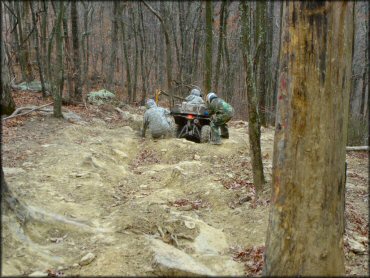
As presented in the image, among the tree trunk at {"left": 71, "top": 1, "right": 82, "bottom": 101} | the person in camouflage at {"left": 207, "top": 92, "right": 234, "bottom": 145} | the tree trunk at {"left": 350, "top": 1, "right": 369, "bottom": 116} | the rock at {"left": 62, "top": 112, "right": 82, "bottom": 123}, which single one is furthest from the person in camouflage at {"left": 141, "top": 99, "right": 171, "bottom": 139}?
the tree trunk at {"left": 350, "top": 1, "right": 369, "bottom": 116}

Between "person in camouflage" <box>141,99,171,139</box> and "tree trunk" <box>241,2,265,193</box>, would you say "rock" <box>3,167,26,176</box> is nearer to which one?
"tree trunk" <box>241,2,265,193</box>

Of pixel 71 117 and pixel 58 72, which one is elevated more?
pixel 58 72

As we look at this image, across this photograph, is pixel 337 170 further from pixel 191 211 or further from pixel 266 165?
pixel 266 165

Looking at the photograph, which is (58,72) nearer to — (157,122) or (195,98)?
(157,122)

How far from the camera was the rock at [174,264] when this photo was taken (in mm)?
3609

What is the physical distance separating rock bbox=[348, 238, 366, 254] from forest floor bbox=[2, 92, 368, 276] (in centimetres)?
1

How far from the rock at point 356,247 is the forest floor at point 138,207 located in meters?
0.01

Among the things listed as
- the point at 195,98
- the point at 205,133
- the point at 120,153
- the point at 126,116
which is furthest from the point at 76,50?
the point at 120,153

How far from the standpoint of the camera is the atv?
10548 millimetres

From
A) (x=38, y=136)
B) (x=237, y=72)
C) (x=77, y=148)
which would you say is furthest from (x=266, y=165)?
(x=237, y=72)

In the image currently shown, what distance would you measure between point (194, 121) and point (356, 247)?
22.1ft

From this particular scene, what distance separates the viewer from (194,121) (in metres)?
10.6

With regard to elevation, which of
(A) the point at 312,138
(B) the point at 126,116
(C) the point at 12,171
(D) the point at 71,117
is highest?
(A) the point at 312,138

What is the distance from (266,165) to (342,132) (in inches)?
190
